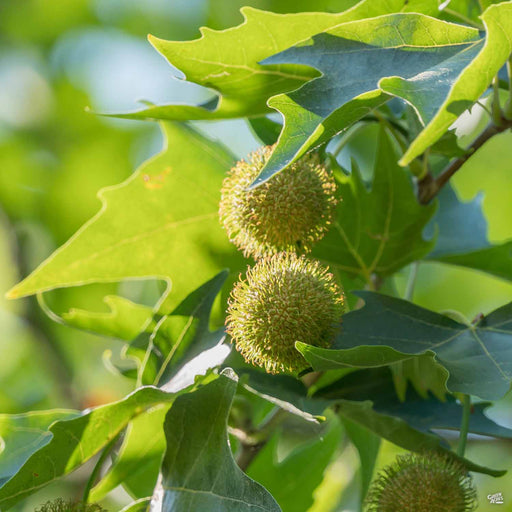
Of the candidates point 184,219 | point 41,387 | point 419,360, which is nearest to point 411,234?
point 419,360

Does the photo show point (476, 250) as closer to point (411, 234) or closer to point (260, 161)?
point (411, 234)

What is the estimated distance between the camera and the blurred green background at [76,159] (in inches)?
160

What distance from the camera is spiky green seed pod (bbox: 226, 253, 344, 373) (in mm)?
1637

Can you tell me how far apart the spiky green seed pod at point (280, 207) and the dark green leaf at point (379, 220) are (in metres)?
0.15

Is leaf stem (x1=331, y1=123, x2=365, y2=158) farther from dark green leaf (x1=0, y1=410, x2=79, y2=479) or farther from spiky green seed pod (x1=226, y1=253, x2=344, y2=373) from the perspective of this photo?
dark green leaf (x1=0, y1=410, x2=79, y2=479)

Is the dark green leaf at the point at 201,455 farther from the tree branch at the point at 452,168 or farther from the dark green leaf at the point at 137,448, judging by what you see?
the tree branch at the point at 452,168

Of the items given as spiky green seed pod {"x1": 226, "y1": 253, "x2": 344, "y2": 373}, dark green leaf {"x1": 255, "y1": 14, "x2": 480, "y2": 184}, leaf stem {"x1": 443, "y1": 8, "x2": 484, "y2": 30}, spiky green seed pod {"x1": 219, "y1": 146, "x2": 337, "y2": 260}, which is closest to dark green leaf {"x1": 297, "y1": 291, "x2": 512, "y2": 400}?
spiky green seed pod {"x1": 226, "y1": 253, "x2": 344, "y2": 373}

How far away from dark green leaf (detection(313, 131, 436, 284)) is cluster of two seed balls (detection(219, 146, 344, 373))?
0.51 ft

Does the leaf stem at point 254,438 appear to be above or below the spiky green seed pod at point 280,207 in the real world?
below

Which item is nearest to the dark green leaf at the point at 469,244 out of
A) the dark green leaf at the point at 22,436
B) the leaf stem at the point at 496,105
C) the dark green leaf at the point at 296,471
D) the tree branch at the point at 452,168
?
the tree branch at the point at 452,168

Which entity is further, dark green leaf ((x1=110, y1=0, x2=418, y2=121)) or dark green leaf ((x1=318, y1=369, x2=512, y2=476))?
dark green leaf ((x1=318, y1=369, x2=512, y2=476))

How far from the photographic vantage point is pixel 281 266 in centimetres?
173

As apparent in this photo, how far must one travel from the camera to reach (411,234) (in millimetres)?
2078

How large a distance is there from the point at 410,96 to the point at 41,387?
10.5ft
